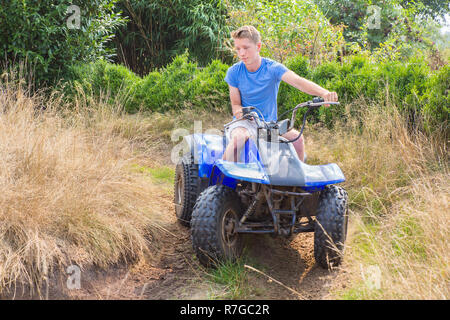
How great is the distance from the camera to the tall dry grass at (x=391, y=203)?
286cm

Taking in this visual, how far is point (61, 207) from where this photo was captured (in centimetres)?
344

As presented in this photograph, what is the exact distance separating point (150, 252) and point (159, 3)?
25.5 ft

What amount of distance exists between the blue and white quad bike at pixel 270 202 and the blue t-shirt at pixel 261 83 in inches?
17.6

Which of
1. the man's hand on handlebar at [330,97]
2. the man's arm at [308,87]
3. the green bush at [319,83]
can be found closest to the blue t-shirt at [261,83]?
the man's arm at [308,87]

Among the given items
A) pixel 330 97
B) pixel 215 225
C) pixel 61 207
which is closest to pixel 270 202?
pixel 215 225

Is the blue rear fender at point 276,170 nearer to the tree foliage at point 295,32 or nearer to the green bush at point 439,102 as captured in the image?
the green bush at point 439,102

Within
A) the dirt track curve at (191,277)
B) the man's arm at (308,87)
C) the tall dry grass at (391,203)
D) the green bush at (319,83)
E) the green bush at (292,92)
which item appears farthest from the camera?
the green bush at (292,92)

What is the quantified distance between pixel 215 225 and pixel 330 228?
77 centimetres

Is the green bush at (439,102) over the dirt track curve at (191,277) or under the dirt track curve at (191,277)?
over

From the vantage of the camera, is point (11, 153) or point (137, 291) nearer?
point (137, 291)
